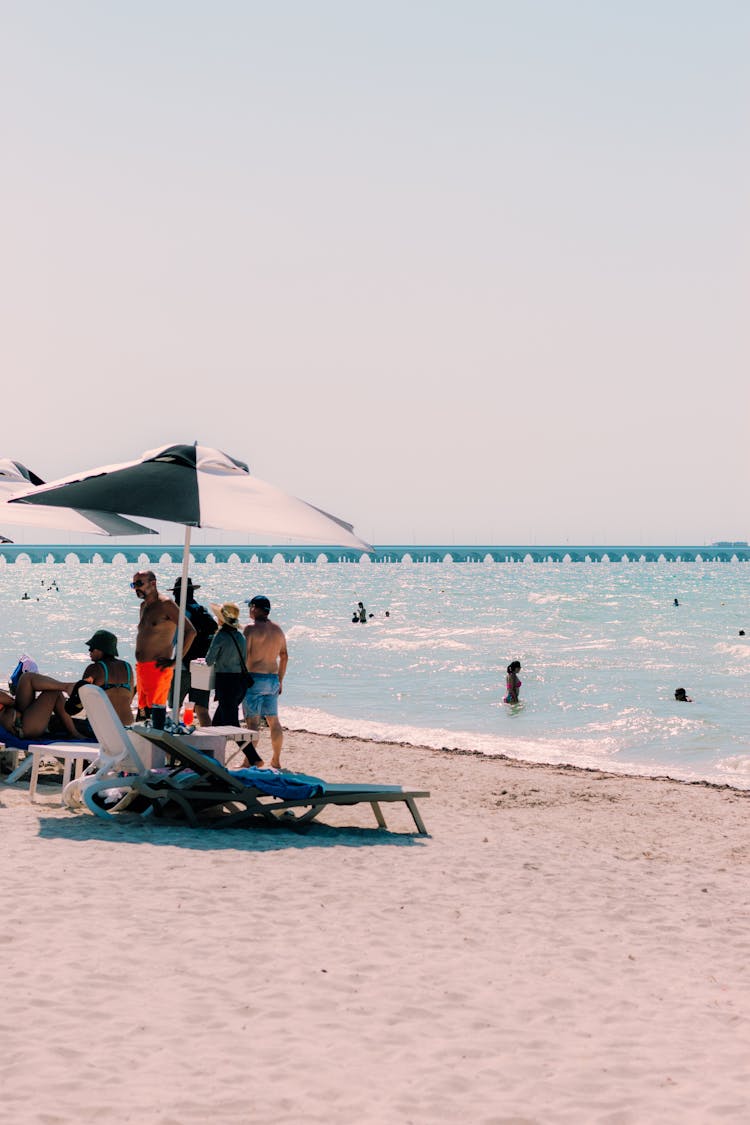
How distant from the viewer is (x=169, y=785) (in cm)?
761

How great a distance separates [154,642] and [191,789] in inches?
97.1

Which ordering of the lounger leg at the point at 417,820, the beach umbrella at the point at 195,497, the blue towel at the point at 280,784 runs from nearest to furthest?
the beach umbrella at the point at 195,497
the blue towel at the point at 280,784
the lounger leg at the point at 417,820

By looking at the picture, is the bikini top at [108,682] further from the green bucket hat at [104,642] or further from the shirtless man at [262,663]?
the shirtless man at [262,663]

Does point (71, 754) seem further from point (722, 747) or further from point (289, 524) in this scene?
point (722, 747)

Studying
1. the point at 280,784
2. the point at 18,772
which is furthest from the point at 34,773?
the point at 280,784

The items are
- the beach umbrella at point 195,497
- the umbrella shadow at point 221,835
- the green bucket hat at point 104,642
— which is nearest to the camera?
the umbrella shadow at point 221,835

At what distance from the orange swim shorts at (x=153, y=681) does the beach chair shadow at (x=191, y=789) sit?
211 cm

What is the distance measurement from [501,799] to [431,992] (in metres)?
5.45

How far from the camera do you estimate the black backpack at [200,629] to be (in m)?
10.6

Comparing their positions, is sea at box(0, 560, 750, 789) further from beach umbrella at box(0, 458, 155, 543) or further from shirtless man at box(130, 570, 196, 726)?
beach umbrella at box(0, 458, 155, 543)

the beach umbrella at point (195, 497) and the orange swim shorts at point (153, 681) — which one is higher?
the beach umbrella at point (195, 497)

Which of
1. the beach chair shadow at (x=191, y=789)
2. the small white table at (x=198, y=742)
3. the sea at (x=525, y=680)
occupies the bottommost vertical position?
the sea at (x=525, y=680)

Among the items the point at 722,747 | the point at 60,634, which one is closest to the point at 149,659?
the point at 722,747

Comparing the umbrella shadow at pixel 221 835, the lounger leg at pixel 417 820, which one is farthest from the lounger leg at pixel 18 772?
the lounger leg at pixel 417 820
